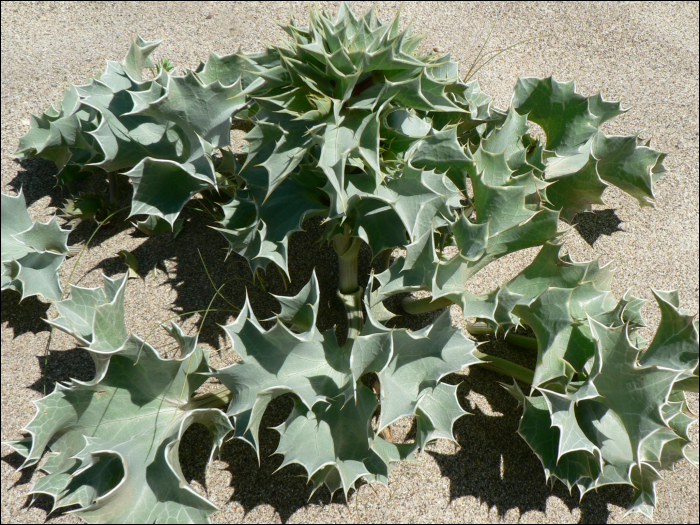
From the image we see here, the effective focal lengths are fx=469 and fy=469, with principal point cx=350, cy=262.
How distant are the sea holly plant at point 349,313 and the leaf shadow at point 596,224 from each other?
456mm

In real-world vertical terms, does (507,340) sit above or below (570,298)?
below

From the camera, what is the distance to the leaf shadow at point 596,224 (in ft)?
5.08

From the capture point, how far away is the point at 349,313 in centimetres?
118

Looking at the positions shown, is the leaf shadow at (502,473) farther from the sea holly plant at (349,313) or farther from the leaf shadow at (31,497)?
the leaf shadow at (31,497)

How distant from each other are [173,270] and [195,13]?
1.11 metres

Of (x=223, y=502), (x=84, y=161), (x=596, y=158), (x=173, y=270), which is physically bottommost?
(x=223, y=502)

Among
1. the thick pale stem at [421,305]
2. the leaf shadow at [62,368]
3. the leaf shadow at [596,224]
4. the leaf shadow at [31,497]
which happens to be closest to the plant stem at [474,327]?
the thick pale stem at [421,305]

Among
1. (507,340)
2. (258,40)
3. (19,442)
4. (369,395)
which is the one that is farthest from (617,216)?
(19,442)

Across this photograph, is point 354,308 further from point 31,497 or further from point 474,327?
point 31,497

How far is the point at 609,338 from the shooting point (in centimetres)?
94

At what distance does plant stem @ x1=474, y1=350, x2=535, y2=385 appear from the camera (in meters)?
1.17

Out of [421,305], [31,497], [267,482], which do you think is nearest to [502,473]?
[421,305]

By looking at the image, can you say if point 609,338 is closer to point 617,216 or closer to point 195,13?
point 617,216

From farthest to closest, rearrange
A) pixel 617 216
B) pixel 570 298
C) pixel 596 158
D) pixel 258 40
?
pixel 258 40 < pixel 617 216 < pixel 596 158 < pixel 570 298
